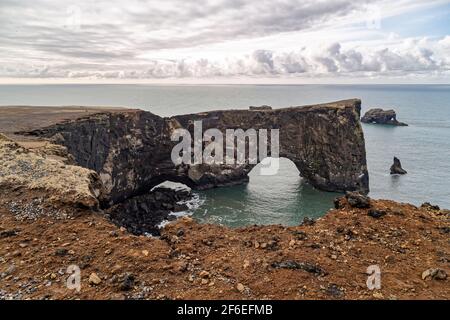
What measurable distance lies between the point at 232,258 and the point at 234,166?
48444 millimetres

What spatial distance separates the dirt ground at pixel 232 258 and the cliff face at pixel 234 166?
116ft

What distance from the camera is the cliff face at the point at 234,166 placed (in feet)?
156

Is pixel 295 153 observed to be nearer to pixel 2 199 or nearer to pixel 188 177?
pixel 188 177

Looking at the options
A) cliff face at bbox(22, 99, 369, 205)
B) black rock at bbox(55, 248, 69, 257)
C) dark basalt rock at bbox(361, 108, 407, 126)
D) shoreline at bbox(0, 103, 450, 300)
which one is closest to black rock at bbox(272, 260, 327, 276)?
shoreline at bbox(0, 103, 450, 300)

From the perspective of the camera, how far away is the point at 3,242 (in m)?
10.6

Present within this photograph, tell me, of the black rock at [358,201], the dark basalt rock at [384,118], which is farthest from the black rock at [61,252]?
the dark basalt rock at [384,118]

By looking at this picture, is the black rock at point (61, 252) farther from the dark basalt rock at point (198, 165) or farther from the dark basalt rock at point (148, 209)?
the dark basalt rock at point (198, 165)

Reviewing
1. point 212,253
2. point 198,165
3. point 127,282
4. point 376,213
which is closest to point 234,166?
point 198,165

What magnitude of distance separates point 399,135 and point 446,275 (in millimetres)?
103279

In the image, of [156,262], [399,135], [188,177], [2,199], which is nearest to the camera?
[156,262]

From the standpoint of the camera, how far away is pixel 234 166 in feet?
192

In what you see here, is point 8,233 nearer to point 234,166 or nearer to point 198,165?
point 198,165

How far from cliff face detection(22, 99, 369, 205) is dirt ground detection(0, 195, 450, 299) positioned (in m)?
35.5
